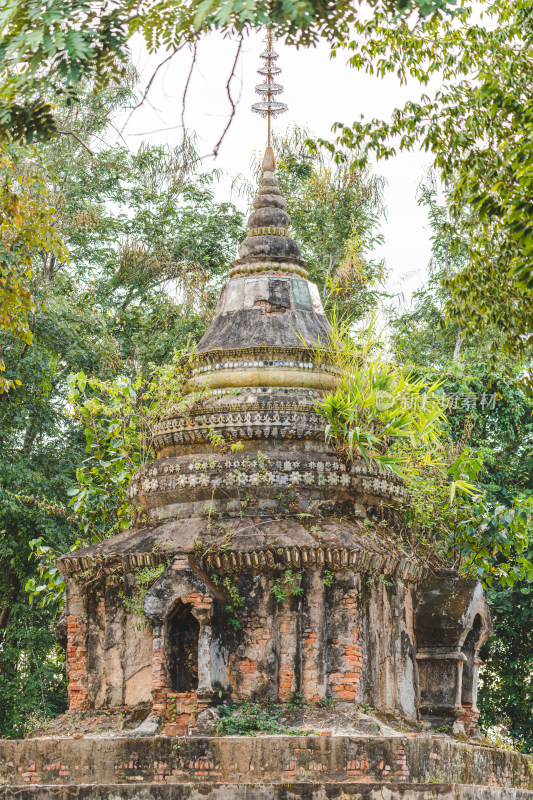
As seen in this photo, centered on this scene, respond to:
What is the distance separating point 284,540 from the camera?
1096 cm

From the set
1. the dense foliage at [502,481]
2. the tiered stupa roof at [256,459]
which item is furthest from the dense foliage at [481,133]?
the dense foliage at [502,481]

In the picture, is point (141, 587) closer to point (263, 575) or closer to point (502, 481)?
point (263, 575)

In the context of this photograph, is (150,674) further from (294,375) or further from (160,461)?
(294,375)

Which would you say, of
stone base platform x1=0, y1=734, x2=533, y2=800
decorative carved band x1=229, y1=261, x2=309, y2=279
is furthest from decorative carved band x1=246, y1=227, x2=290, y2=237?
stone base platform x1=0, y1=734, x2=533, y2=800

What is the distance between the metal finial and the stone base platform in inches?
322

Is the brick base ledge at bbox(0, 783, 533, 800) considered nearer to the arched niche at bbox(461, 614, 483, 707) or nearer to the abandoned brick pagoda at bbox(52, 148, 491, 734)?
the abandoned brick pagoda at bbox(52, 148, 491, 734)

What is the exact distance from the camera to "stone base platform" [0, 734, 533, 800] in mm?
8898

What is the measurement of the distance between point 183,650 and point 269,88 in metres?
7.54

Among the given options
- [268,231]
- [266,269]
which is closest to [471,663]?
[266,269]

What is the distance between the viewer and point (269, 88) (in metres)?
14.5

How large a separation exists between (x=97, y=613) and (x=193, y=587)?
1.79 metres

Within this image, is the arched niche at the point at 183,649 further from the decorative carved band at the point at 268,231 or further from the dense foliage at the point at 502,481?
the dense foliage at the point at 502,481

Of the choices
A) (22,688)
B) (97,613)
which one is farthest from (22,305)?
(22,688)

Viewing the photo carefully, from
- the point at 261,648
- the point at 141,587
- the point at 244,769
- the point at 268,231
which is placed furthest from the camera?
the point at 268,231
